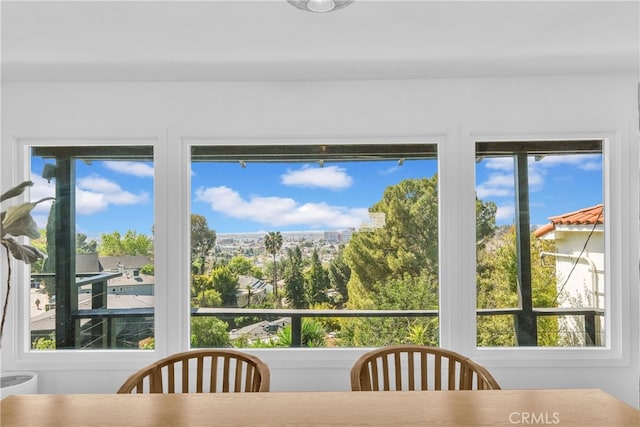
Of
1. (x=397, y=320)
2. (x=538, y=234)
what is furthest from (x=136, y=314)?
(x=538, y=234)

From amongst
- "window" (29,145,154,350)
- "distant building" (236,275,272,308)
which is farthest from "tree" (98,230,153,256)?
"distant building" (236,275,272,308)

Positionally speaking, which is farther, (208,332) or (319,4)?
(208,332)

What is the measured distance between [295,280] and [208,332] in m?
0.71

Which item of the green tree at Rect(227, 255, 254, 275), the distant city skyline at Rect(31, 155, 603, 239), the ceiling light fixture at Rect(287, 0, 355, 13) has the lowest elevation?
the green tree at Rect(227, 255, 254, 275)

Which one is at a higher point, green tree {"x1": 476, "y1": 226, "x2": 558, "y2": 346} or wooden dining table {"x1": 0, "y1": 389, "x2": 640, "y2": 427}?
green tree {"x1": 476, "y1": 226, "x2": 558, "y2": 346}

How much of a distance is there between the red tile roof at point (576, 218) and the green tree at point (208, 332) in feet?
7.52

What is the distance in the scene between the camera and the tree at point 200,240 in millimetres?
3027

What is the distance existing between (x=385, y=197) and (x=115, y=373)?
86.4 inches

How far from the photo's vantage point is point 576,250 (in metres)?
2.99

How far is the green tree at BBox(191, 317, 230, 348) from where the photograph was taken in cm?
301

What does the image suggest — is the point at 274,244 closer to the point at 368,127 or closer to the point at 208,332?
the point at 208,332

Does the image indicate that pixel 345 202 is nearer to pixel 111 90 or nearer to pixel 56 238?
pixel 111 90

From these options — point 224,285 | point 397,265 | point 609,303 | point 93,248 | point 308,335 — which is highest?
point 93,248

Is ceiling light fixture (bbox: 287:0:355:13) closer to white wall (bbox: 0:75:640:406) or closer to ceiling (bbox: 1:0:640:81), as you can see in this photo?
ceiling (bbox: 1:0:640:81)
